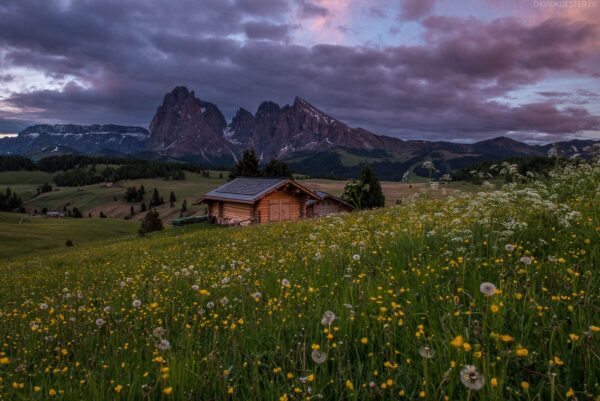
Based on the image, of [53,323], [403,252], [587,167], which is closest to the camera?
[53,323]

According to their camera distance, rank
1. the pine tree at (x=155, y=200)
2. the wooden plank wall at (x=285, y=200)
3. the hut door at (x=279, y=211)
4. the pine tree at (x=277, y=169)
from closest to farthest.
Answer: the wooden plank wall at (x=285, y=200), the hut door at (x=279, y=211), the pine tree at (x=277, y=169), the pine tree at (x=155, y=200)

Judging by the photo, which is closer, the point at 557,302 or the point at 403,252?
the point at 557,302

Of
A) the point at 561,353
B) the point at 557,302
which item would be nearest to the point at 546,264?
the point at 557,302

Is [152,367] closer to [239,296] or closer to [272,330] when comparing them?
[272,330]

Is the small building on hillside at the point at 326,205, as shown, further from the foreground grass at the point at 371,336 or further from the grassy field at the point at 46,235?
the foreground grass at the point at 371,336

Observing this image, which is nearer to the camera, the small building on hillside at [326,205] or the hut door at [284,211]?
the hut door at [284,211]

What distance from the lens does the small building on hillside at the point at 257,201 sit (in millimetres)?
41031

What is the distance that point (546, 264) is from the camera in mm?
4629

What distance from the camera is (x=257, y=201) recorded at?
40.4 metres

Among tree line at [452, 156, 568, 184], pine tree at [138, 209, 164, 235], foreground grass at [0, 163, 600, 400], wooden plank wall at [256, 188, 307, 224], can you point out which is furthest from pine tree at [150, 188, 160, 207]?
foreground grass at [0, 163, 600, 400]

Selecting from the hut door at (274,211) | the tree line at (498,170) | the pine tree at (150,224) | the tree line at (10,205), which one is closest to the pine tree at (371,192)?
the hut door at (274,211)

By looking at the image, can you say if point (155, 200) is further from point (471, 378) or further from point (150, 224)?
point (471, 378)

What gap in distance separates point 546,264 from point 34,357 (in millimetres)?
6876

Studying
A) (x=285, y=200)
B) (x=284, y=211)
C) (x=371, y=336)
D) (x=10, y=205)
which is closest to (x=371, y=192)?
(x=285, y=200)
